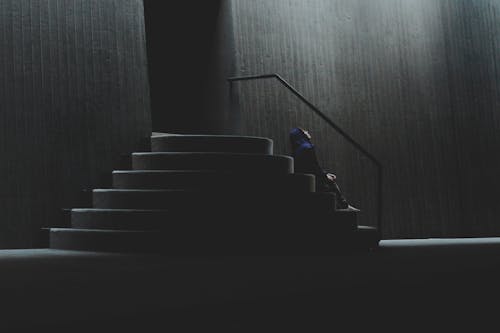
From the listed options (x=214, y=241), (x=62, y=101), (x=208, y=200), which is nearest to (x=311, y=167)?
(x=208, y=200)

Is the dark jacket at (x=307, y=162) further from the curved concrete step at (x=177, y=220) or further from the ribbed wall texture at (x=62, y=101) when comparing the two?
the ribbed wall texture at (x=62, y=101)

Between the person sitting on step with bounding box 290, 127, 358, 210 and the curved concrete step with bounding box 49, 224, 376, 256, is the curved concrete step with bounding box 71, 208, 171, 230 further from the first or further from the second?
the person sitting on step with bounding box 290, 127, 358, 210

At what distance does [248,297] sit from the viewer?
103 inches

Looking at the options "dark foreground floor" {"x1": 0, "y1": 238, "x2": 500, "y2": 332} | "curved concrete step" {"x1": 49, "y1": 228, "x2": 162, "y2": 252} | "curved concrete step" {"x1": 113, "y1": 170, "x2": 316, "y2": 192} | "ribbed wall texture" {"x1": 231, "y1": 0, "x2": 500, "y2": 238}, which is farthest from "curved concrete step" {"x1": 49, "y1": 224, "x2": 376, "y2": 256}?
"ribbed wall texture" {"x1": 231, "y1": 0, "x2": 500, "y2": 238}

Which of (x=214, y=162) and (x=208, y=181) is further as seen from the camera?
(x=214, y=162)

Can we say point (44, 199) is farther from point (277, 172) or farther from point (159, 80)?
point (159, 80)

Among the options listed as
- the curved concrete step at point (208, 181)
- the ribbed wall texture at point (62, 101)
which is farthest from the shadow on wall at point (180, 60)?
the curved concrete step at point (208, 181)

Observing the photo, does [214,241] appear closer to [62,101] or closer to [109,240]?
[109,240]

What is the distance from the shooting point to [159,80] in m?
9.59

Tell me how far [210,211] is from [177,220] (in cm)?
29

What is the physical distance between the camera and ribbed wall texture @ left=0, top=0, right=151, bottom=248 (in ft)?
21.6

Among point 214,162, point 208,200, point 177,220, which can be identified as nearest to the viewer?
point 177,220

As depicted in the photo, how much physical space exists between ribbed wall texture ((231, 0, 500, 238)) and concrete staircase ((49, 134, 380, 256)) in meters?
2.09

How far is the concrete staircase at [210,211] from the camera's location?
228 inches
